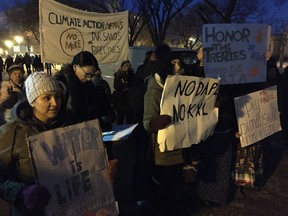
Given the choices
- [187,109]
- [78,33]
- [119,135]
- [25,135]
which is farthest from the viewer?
[78,33]

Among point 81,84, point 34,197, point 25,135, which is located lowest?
point 34,197

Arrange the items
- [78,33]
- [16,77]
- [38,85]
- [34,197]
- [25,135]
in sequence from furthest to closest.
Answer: [78,33] < [16,77] < [38,85] < [25,135] < [34,197]

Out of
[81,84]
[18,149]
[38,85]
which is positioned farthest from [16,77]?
[18,149]

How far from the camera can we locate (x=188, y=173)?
143 inches

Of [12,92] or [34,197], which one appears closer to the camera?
[34,197]

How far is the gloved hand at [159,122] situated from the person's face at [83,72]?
2.50 ft

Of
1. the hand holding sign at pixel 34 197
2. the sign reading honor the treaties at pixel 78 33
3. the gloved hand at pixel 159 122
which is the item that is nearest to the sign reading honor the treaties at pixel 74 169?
the hand holding sign at pixel 34 197

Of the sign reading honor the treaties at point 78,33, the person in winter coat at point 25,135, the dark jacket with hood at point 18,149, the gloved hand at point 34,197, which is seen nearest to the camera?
the gloved hand at point 34,197

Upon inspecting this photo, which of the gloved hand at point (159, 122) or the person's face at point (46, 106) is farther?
the gloved hand at point (159, 122)

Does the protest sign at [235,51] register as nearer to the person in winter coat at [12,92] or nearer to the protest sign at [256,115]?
the protest sign at [256,115]

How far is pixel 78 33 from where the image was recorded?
4.82 m

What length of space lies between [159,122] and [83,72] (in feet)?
2.85

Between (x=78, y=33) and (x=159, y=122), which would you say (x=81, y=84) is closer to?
(x=159, y=122)

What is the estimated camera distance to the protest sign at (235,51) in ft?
13.6
